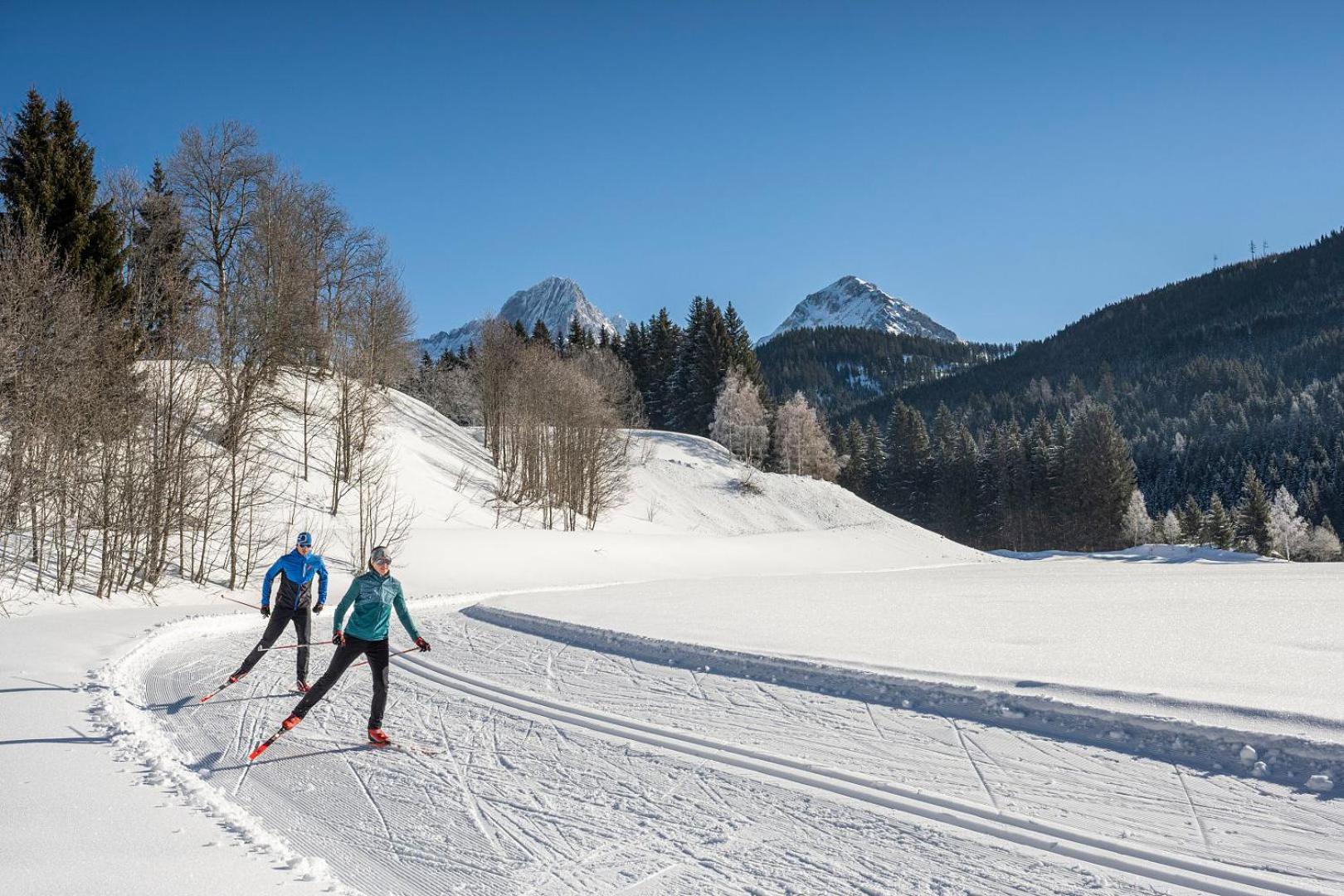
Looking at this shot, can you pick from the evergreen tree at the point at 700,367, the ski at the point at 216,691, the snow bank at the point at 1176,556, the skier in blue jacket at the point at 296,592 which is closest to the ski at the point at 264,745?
the ski at the point at 216,691

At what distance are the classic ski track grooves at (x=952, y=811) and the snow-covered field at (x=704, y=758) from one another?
2cm

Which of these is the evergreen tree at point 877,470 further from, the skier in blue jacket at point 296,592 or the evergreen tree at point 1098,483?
the skier in blue jacket at point 296,592

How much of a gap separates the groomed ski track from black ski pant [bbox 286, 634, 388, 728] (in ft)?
1.04

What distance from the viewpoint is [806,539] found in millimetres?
42469

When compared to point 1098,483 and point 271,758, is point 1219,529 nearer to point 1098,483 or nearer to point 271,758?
point 1098,483

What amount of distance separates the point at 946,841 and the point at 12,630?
50.1 ft

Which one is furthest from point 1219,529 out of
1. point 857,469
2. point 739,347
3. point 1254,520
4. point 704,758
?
point 704,758

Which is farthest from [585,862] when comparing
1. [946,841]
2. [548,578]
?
[548,578]

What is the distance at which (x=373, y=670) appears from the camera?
7.81 meters

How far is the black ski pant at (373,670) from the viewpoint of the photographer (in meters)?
7.58

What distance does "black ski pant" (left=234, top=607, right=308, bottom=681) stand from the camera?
998cm

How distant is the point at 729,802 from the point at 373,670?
3.94 m

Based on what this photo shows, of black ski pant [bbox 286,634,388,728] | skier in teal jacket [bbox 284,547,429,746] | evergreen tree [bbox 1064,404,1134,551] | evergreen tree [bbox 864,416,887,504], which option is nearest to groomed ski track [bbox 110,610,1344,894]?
black ski pant [bbox 286,634,388,728]

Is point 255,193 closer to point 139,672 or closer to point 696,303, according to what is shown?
point 139,672
